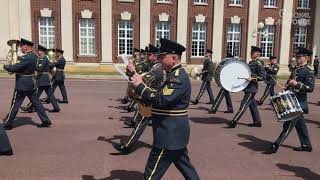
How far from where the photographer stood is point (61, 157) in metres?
7.46

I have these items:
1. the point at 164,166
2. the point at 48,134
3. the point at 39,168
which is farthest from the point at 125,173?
the point at 48,134

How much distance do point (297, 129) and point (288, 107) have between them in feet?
2.73

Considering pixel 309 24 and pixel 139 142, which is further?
pixel 309 24

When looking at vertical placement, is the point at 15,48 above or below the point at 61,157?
above

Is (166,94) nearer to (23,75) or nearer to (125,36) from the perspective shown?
(23,75)

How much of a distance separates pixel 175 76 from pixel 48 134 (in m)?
5.19

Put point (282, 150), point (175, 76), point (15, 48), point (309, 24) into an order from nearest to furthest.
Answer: point (175, 76) < point (282, 150) < point (15, 48) < point (309, 24)

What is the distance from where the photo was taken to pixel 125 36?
30156mm

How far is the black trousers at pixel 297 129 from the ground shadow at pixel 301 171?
2.25 ft

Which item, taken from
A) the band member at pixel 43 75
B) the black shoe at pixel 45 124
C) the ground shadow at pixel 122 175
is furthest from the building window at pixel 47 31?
the ground shadow at pixel 122 175

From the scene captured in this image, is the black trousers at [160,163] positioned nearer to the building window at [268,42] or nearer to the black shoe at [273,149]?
the black shoe at [273,149]

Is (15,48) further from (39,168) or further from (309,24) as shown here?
(309,24)

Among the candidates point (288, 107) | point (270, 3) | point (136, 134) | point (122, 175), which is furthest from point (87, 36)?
point (122, 175)

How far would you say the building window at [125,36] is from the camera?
98.6 feet
